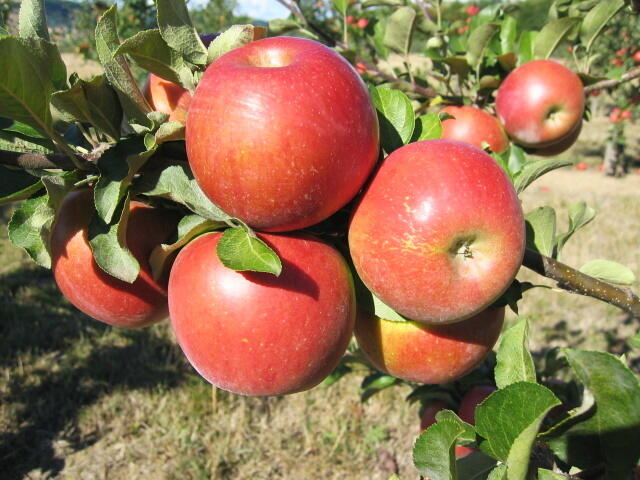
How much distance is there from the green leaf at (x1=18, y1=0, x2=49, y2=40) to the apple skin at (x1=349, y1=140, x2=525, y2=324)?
505mm

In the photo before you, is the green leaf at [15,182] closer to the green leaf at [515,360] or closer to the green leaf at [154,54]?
the green leaf at [154,54]

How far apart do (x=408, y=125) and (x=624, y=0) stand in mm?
1188

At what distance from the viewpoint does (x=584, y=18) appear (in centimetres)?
174

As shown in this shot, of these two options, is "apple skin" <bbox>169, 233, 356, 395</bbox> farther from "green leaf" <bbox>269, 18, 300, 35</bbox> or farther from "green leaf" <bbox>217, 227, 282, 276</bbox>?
"green leaf" <bbox>269, 18, 300, 35</bbox>

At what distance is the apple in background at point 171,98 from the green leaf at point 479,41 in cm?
96

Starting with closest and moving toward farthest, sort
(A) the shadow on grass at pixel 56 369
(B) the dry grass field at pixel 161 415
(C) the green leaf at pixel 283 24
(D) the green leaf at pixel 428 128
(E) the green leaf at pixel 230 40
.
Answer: (E) the green leaf at pixel 230 40, (D) the green leaf at pixel 428 128, (C) the green leaf at pixel 283 24, (B) the dry grass field at pixel 161 415, (A) the shadow on grass at pixel 56 369

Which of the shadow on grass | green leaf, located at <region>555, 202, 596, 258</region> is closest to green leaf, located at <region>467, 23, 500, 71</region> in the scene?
green leaf, located at <region>555, 202, 596, 258</region>

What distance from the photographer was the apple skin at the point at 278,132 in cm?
59

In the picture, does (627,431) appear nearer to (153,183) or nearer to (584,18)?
(153,183)


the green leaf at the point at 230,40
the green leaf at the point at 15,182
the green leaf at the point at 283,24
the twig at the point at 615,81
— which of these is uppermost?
the green leaf at the point at 230,40

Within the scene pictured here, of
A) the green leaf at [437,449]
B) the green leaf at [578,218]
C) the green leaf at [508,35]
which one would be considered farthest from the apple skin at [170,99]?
the green leaf at [508,35]

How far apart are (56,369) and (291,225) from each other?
8.70ft

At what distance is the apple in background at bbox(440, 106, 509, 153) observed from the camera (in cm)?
139

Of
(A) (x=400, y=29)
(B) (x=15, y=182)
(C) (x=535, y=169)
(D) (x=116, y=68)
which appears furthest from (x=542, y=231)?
(A) (x=400, y=29)
